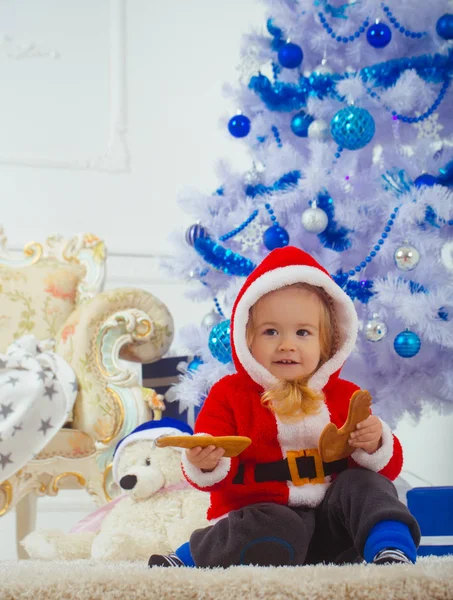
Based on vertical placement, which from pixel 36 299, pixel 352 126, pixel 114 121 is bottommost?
pixel 36 299

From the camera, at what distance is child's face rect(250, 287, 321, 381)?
0.98 metres

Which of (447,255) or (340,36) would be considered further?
(447,255)

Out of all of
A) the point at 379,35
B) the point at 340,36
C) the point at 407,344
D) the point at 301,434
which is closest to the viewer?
the point at 301,434

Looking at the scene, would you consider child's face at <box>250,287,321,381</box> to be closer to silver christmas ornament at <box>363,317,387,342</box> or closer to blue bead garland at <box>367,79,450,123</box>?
silver christmas ornament at <box>363,317,387,342</box>

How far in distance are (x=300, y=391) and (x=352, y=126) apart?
924 millimetres

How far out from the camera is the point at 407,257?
1643 mm

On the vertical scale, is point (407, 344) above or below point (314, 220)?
below

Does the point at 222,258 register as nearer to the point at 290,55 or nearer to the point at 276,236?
the point at 276,236

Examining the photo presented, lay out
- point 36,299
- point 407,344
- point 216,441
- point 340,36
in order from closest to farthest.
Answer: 1. point 216,441
2. point 407,344
3. point 340,36
4. point 36,299

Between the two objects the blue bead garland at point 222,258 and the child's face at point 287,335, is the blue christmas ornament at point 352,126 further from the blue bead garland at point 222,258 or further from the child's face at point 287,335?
the child's face at point 287,335

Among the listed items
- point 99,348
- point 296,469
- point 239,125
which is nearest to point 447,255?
point 239,125

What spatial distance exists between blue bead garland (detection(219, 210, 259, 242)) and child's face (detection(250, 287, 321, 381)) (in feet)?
2.92

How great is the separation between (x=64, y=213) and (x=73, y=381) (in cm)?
148

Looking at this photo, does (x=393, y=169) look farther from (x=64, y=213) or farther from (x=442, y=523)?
(x=64, y=213)
